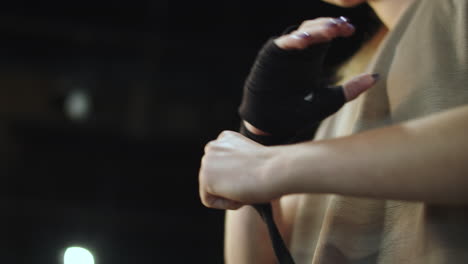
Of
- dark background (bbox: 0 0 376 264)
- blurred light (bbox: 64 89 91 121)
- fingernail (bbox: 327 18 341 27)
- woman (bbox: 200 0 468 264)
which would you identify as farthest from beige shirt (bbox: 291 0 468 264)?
blurred light (bbox: 64 89 91 121)

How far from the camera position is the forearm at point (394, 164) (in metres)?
0.39

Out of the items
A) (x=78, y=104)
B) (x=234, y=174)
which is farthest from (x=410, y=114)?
(x=78, y=104)

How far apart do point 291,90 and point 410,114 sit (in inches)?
4.7

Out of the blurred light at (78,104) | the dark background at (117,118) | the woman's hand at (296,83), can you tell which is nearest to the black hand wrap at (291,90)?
the woman's hand at (296,83)

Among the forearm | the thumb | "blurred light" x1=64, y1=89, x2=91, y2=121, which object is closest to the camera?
the forearm

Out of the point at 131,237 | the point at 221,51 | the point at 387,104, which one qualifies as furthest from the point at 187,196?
the point at 387,104

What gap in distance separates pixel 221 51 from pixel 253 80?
134cm

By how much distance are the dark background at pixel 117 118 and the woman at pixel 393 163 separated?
90 centimetres

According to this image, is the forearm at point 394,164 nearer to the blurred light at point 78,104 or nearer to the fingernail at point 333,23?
the fingernail at point 333,23

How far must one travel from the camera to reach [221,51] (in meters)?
1.83

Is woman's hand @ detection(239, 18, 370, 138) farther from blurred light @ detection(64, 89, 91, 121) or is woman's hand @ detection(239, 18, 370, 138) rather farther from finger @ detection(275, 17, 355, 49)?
blurred light @ detection(64, 89, 91, 121)

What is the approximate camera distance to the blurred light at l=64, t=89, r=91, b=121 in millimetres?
2160

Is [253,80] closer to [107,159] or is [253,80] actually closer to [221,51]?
[221,51]

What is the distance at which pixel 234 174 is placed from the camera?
46 centimetres
